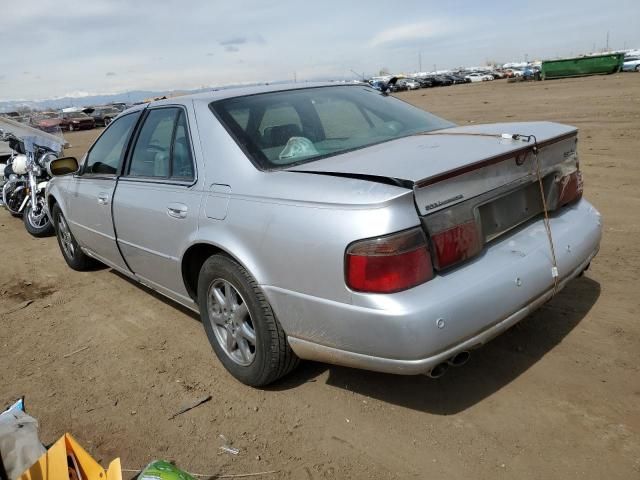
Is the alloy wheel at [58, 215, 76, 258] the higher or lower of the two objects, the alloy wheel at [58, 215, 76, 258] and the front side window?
the lower

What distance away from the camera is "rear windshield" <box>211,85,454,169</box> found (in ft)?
9.74

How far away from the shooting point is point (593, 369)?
2875mm

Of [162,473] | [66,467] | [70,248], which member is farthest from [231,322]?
[70,248]

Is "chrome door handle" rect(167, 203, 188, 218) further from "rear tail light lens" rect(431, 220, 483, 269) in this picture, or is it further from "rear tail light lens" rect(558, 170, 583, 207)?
"rear tail light lens" rect(558, 170, 583, 207)

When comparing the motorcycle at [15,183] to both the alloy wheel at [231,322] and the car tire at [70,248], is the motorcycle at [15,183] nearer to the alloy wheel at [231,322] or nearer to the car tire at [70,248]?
the car tire at [70,248]

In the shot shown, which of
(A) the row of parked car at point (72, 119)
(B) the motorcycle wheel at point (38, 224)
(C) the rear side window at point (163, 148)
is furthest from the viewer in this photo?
(A) the row of parked car at point (72, 119)

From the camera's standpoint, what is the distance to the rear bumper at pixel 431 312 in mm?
2193

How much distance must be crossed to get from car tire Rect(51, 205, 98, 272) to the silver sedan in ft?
5.94

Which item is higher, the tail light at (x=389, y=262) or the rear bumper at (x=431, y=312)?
the tail light at (x=389, y=262)

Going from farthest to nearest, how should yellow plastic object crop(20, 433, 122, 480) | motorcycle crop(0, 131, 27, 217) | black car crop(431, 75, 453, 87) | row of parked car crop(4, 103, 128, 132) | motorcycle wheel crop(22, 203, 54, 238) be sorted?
black car crop(431, 75, 453, 87), row of parked car crop(4, 103, 128, 132), motorcycle crop(0, 131, 27, 217), motorcycle wheel crop(22, 203, 54, 238), yellow plastic object crop(20, 433, 122, 480)

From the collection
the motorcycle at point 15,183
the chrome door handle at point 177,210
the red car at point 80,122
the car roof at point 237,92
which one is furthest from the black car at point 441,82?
the chrome door handle at point 177,210

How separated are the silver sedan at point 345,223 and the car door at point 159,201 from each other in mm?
14

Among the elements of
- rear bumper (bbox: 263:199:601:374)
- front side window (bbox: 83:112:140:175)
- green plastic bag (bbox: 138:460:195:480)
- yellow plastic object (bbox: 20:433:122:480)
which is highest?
front side window (bbox: 83:112:140:175)

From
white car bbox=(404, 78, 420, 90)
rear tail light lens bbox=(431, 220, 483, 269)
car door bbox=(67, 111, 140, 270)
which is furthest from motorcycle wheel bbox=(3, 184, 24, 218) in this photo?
white car bbox=(404, 78, 420, 90)
